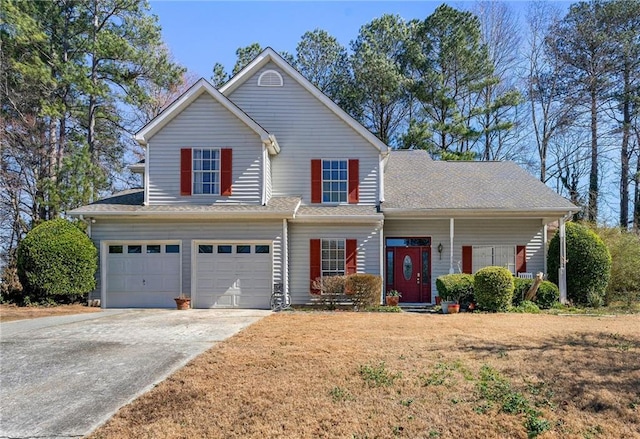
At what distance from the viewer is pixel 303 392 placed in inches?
209

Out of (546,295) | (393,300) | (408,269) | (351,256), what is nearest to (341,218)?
(351,256)

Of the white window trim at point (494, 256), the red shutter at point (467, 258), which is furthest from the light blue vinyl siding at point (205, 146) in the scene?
the white window trim at point (494, 256)

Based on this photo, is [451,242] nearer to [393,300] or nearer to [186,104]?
[393,300]

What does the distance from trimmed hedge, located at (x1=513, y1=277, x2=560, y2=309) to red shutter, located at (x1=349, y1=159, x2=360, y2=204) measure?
597cm

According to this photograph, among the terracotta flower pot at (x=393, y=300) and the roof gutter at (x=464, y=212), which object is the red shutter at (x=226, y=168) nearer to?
the roof gutter at (x=464, y=212)

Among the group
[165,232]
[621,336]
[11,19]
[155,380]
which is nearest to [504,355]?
[621,336]

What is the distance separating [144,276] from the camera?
1398 cm

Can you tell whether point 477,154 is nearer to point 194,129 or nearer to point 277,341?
point 194,129

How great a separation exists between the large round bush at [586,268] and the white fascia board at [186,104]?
1110 centimetres

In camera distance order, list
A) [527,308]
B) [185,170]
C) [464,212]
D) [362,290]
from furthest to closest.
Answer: [464,212] → [185,170] → [362,290] → [527,308]

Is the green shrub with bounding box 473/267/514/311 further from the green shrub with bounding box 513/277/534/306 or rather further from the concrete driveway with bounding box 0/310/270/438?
the concrete driveway with bounding box 0/310/270/438

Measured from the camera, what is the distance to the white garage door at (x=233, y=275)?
13812 mm

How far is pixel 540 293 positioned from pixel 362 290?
232 inches

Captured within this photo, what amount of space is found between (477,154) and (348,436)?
26528mm
